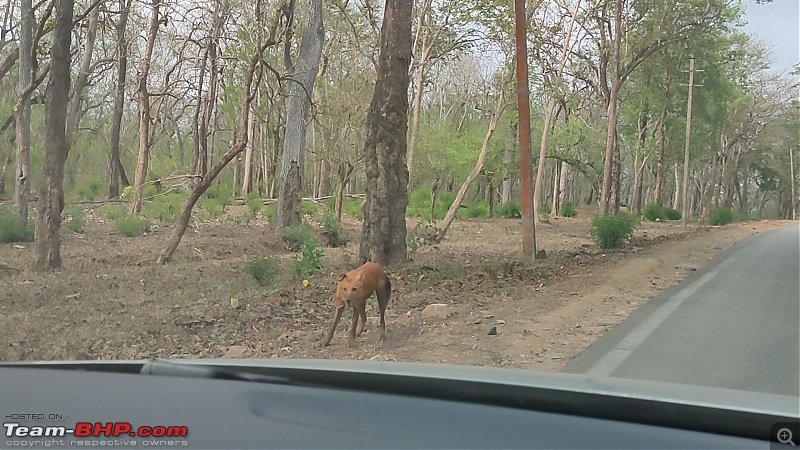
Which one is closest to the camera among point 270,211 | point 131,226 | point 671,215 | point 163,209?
point 131,226

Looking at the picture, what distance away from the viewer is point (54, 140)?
12453mm

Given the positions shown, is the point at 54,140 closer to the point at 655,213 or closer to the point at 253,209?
the point at 253,209

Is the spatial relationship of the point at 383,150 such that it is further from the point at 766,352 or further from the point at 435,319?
the point at 766,352

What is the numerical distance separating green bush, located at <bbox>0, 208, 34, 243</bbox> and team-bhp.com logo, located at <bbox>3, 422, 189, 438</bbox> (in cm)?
1547

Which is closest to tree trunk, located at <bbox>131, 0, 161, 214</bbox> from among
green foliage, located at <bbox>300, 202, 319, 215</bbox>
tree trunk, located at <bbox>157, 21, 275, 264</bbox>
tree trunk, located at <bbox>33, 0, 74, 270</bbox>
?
green foliage, located at <bbox>300, 202, 319, 215</bbox>

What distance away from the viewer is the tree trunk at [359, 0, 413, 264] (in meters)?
12.7

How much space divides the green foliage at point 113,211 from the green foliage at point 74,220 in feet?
6.51

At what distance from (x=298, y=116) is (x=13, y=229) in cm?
705

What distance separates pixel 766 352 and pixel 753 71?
145 ft

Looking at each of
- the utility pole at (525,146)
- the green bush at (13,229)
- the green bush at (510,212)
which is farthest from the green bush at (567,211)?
the green bush at (13,229)

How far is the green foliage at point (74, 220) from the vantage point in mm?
18344

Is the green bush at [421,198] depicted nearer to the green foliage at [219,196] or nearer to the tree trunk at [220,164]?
the green foliage at [219,196]

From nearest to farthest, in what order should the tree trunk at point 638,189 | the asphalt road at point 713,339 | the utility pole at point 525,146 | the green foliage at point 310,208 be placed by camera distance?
the asphalt road at point 713,339
the utility pole at point 525,146
the green foliage at point 310,208
the tree trunk at point 638,189

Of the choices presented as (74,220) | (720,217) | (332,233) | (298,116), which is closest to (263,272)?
(332,233)
